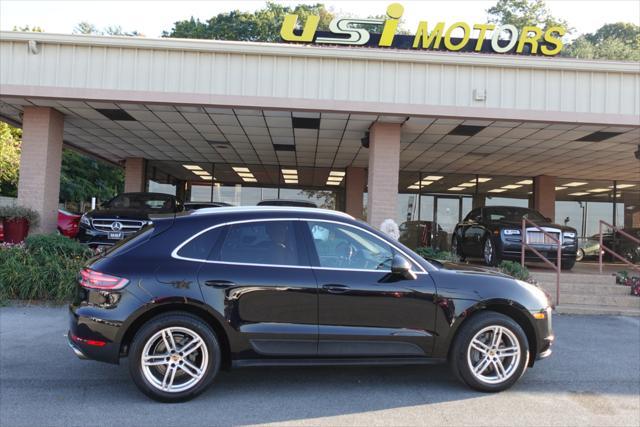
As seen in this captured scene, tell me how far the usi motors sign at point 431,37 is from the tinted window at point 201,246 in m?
7.42

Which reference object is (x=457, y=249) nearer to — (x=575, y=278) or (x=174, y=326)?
(x=575, y=278)

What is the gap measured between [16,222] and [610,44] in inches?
2457

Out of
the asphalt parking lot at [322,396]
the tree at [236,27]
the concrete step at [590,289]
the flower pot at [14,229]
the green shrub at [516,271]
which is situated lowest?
the asphalt parking lot at [322,396]

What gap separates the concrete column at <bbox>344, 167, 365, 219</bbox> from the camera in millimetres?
19188

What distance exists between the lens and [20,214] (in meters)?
10.6

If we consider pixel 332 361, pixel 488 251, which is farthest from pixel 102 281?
pixel 488 251

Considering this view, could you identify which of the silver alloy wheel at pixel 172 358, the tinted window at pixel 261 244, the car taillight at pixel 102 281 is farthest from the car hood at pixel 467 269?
the car taillight at pixel 102 281

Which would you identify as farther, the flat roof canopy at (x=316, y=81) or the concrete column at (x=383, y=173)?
the concrete column at (x=383, y=173)

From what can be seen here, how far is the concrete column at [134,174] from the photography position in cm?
1888

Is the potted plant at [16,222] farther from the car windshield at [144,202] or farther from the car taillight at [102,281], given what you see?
the car taillight at [102,281]

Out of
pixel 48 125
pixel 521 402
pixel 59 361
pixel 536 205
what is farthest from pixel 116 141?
pixel 536 205

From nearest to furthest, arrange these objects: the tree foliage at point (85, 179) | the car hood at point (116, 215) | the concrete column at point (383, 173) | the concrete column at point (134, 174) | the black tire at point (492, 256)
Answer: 1. the car hood at point (116, 215)
2. the concrete column at point (383, 173)
3. the black tire at point (492, 256)
4. the concrete column at point (134, 174)
5. the tree foliage at point (85, 179)

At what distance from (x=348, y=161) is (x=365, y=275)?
527 inches

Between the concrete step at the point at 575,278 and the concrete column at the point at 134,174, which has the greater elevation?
the concrete column at the point at 134,174
